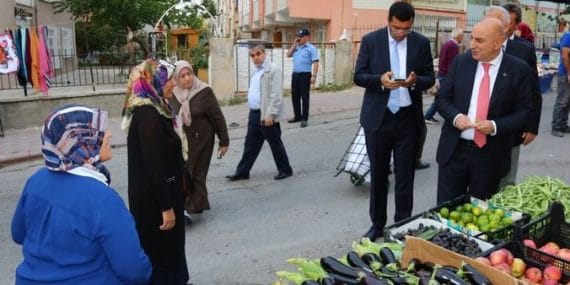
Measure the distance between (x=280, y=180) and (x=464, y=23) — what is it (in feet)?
64.5

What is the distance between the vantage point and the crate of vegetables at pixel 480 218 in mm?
3045

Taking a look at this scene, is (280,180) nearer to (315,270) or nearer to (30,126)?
(315,270)

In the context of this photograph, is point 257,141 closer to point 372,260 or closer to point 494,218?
point 494,218

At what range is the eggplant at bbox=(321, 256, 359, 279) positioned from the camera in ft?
8.11

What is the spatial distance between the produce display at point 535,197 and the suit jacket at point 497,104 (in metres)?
0.26

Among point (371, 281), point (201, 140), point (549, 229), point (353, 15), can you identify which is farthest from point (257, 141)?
point (353, 15)

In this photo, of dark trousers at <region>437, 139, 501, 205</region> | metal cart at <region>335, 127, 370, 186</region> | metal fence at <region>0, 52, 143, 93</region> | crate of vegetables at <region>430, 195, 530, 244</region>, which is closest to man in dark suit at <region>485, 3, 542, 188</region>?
dark trousers at <region>437, 139, 501, 205</region>

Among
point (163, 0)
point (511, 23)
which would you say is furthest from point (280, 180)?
point (163, 0)

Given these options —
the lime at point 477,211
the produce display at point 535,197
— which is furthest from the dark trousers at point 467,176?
the lime at point 477,211

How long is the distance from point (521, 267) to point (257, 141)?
4.77 metres

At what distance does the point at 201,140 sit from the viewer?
17.9 feet

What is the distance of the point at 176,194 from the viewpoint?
3.49 metres

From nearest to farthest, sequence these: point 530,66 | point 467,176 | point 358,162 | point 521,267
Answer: point 521,267, point 467,176, point 530,66, point 358,162

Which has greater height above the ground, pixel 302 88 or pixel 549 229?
pixel 302 88
